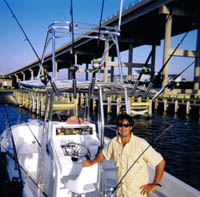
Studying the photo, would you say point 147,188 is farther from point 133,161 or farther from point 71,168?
point 71,168

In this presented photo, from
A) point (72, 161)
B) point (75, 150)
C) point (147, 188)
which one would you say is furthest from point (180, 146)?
point (147, 188)

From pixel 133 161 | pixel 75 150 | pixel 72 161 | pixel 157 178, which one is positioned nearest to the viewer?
pixel 157 178

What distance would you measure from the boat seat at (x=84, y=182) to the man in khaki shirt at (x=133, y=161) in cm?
86

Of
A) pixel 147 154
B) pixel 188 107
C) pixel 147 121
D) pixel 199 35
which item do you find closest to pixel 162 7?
pixel 199 35

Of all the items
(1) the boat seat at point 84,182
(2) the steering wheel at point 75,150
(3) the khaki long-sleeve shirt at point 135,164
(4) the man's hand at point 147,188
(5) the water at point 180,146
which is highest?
(3) the khaki long-sleeve shirt at point 135,164

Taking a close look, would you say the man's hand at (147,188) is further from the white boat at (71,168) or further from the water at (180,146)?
the water at (180,146)

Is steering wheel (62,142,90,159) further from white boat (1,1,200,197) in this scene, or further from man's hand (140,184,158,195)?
man's hand (140,184,158,195)

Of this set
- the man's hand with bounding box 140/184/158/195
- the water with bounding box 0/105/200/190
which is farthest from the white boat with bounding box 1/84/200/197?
the water with bounding box 0/105/200/190

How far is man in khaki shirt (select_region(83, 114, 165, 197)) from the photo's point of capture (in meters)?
2.46

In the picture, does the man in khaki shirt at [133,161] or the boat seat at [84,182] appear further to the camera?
the boat seat at [84,182]

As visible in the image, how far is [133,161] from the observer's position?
254cm

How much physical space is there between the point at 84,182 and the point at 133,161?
48.8 inches

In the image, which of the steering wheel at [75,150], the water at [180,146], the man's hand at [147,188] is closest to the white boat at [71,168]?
the steering wheel at [75,150]

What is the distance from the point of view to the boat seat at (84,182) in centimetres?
331
